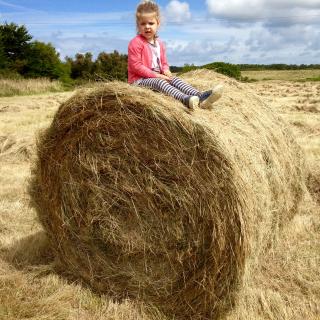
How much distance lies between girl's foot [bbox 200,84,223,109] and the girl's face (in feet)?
3.50

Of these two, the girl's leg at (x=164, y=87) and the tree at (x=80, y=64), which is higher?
the girl's leg at (x=164, y=87)

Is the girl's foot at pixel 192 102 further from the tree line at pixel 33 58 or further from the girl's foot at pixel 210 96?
the tree line at pixel 33 58

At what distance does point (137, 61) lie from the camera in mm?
4594

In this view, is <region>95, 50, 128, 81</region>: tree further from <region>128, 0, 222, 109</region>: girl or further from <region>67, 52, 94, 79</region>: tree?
<region>128, 0, 222, 109</region>: girl

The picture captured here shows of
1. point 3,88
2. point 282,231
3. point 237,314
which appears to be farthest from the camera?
point 3,88

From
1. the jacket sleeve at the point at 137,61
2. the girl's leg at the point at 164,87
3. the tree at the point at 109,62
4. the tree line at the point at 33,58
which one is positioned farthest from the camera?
the tree line at the point at 33,58

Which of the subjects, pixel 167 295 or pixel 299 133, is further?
pixel 299 133

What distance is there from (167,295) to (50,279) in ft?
3.34

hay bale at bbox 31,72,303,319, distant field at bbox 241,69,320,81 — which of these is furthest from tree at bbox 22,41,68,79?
hay bale at bbox 31,72,303,319

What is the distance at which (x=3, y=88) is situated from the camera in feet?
82.4

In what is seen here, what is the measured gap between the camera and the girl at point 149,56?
13.9ft

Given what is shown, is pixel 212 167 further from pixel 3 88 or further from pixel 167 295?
pixel 3 88

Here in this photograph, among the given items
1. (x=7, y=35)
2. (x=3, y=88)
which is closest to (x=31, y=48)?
(x=7, y=35)

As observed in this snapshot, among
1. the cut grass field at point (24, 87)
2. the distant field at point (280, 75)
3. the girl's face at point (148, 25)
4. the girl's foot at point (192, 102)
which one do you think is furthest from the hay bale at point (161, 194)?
the distant field at point (280, 75)
